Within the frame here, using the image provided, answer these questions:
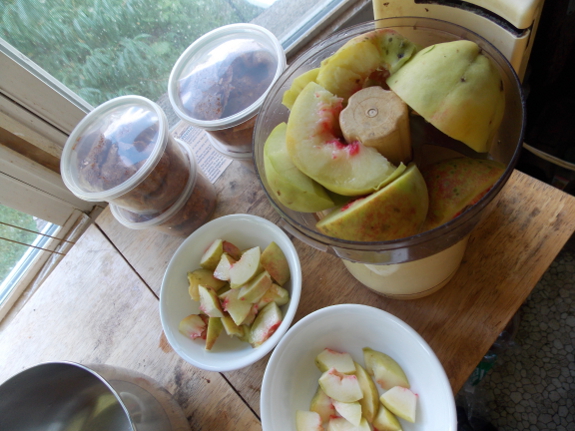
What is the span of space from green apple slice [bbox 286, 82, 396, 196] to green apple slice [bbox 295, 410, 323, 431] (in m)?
0.27

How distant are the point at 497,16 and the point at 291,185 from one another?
27 centimetres

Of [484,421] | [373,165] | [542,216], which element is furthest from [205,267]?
[484,421]

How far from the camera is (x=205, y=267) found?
583 millimetres

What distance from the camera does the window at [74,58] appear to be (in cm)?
66

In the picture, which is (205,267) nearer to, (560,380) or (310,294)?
(310,294)

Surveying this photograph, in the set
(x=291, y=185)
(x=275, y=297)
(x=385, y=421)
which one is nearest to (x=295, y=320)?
(x=275, y=297)

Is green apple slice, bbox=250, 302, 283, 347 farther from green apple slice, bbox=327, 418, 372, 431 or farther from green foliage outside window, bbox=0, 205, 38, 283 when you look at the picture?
green foliage outside window, bbox=0, 205, 38, 283

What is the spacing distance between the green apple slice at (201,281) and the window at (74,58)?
378 millimetres

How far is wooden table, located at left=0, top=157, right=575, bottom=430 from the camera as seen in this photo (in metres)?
0.49

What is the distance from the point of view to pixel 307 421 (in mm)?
458

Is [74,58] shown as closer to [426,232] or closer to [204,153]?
[204,153]

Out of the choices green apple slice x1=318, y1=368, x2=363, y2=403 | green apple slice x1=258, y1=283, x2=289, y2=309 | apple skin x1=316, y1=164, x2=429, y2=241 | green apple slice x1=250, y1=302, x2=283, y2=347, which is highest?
apple skin x1=316, y1=164, x2=429, y2=241

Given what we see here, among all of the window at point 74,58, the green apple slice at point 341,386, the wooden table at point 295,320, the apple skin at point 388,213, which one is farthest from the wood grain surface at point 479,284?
the window at point 74,58

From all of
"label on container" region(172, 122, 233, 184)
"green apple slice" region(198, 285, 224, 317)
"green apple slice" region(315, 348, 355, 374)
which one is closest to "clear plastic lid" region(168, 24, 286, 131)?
"label on container" region(172, 122, 233, 184)
